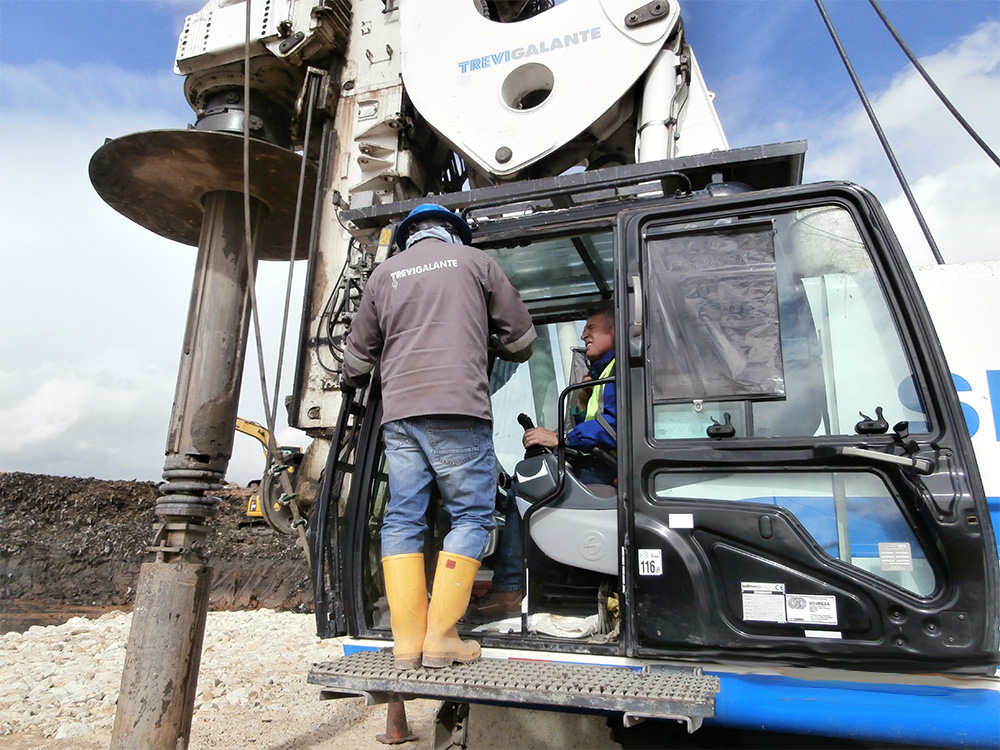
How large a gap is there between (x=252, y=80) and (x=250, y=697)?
4560 millimetres

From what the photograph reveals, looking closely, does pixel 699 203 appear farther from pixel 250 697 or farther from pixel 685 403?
pixel 250 697

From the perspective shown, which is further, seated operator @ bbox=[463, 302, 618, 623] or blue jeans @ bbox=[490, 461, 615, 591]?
blue jeans @ bbox=[490, 461, 615, 591]

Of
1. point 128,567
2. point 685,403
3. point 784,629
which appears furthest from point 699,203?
point 128,567

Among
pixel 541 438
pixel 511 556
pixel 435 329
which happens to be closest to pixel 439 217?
pixel 435 329

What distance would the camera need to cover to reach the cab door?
204 centimetres

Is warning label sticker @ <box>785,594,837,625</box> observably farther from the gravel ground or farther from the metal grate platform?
the gravel ground

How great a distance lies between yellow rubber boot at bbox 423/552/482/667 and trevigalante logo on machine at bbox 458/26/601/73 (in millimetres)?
2605

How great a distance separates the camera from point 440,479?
8.30 feet

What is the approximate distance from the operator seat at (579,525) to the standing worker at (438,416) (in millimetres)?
251

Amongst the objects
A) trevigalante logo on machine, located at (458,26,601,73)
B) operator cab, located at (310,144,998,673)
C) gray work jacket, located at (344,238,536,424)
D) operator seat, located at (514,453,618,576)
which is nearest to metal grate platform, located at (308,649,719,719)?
operator cab, located at (310,144,998,673)

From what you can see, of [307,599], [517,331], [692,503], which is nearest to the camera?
[692,503]

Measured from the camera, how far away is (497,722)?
2461 mm

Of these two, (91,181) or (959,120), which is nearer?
(959,120)

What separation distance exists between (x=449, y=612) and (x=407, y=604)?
144 mm
